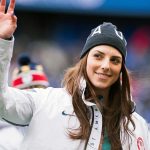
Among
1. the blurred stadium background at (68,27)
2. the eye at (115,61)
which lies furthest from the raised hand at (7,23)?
the blurred stadium background at (68,27)

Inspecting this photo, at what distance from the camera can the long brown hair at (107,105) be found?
11.3 feet

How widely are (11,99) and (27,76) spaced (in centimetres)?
233

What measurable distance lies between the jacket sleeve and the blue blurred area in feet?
29.5

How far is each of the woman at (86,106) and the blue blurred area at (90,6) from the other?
863 cm

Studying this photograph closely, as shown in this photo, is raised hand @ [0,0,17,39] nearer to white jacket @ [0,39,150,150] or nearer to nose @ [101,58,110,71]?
white jacket @ [0,39,150,150]

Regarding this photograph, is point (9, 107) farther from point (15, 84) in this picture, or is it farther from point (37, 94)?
point (15, 84)

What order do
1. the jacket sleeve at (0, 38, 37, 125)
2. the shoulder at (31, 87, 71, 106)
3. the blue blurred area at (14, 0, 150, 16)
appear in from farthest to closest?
1. the blue blurred area at (14, 0, 150, 16)
2. the shoulder at (31, 87, 71, 106)
3. the jacket sleeve at (0, 38, 37, 125)

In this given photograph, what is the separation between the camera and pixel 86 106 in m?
3.50

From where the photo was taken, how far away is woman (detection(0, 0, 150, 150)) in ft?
10.9

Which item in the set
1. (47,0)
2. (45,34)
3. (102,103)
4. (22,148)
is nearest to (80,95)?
(102,103)

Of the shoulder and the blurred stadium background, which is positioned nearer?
the shoulder

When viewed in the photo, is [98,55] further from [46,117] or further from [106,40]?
[46,117]

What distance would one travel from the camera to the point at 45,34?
13172mm

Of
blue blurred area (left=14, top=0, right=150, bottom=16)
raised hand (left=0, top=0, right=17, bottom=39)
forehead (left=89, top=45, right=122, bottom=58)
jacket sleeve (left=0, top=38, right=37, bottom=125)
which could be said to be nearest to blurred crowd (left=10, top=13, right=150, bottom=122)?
blue blurred area (left=14, top=0, right=150, bottom=16)
